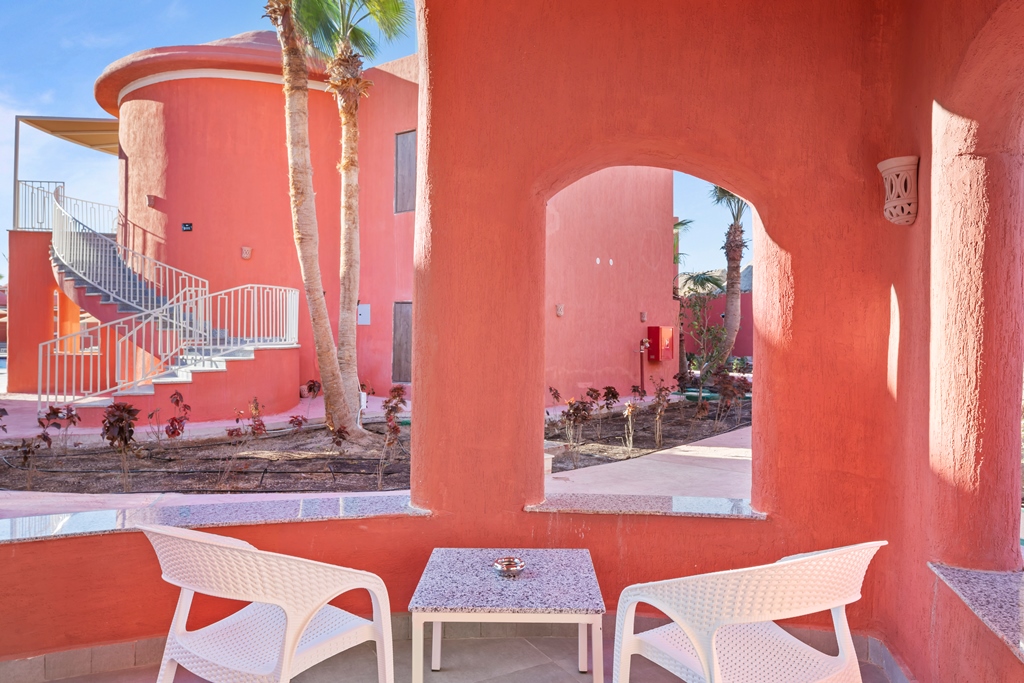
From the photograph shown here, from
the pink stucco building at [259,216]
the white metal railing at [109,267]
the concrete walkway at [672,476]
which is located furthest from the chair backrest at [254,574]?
the white metal railing at [109,267]

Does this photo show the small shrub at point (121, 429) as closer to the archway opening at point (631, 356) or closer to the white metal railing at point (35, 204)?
the archway opening at point (631, 356)

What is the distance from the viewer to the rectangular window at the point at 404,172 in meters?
12.1

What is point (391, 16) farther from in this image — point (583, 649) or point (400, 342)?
point (583, 649)

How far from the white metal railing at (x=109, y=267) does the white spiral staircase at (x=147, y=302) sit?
1 cm

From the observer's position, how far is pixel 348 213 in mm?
7980

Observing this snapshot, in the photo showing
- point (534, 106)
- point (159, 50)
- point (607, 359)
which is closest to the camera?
point (534, 106)

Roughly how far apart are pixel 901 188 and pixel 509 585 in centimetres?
227

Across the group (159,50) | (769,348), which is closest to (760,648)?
(769,348)

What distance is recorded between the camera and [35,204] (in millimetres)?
12250

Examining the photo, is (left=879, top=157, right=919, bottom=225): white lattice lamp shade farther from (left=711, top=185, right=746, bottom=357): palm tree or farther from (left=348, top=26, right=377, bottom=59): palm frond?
(left=711, top=185, right=746, bottom=357): palm tree

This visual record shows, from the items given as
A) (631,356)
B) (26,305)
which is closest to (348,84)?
(631,356)

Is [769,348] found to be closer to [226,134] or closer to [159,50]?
[226,134]

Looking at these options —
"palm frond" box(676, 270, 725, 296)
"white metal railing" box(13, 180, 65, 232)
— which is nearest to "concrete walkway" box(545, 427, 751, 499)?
"white metal railing" box(13, 180, 65, 232)

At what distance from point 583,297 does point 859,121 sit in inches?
361
